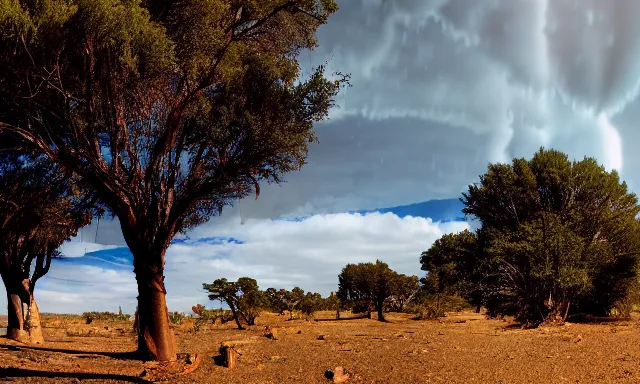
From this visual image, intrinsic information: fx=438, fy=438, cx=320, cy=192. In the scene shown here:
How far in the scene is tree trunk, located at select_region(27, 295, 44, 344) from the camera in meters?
19.8

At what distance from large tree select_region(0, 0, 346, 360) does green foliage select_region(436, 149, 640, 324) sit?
15.8 metres

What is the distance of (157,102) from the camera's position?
1384 centimetres

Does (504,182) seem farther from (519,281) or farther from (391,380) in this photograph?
(391,380)

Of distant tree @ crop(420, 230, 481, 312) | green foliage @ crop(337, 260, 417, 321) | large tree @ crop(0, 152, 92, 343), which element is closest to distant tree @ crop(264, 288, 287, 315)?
green foliage @ crop(337, 260, 417, 321)

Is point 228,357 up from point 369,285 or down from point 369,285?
down

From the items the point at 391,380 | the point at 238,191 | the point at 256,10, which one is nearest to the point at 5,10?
the point at 256,10

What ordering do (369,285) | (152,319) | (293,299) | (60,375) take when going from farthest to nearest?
(293,299)
(369,285)
(152,319)
(60,375)

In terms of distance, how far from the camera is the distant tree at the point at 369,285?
39406mm

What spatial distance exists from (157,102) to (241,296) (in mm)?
20624

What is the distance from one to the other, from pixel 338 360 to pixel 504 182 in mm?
23259

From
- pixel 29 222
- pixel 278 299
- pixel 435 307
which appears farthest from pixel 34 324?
pixel 435 307

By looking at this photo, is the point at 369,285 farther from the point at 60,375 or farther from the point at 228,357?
the point at 60,375

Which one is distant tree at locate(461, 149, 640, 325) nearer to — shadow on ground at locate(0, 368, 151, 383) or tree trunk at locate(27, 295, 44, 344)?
shadow on ground at locate(0, 368, 151, 383)

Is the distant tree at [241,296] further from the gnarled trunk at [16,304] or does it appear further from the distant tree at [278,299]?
the gnarled trunk at [16,304]
